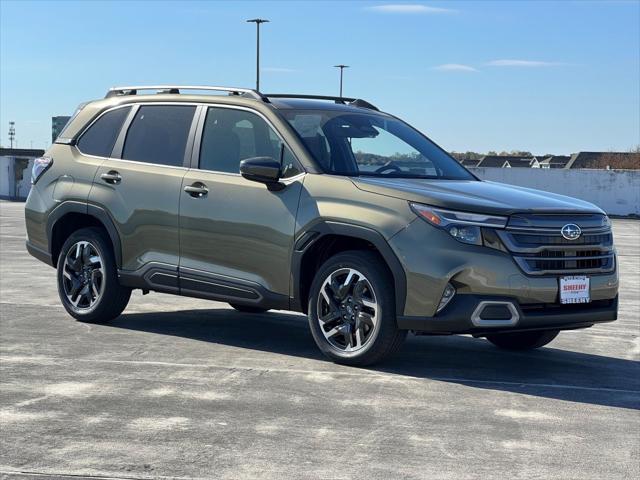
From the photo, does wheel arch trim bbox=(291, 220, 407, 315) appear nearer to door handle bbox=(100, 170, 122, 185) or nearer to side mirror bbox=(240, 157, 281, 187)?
side mirror bbox=(240, 157, 281, 187)

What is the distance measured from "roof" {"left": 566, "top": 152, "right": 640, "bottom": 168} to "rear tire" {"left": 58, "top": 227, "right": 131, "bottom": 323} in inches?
3139

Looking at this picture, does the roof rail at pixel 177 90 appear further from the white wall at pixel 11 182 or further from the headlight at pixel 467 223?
the white wall at pixel 11 182

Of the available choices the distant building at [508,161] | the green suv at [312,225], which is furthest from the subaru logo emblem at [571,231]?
the distant building at [508,161]

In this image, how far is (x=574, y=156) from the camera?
10294 centimetres

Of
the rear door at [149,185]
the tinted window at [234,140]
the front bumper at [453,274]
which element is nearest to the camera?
the front bumper at [453,274]

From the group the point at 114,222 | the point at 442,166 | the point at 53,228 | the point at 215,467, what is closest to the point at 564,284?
the point at 442,166

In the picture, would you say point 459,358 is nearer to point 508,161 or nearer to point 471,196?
point 471,196

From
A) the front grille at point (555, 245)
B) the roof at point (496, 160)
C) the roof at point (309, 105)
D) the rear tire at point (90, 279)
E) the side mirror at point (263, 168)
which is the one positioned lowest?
the roof at point (496, 160)

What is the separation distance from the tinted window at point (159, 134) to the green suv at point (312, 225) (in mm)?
15

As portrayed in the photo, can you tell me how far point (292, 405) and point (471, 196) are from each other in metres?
1.93

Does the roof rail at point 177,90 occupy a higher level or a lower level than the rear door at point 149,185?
higher

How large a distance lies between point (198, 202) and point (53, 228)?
1868 millimetres

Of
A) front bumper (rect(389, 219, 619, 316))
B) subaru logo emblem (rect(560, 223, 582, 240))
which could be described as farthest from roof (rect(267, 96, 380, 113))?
subaru logo emblem (rect(560, 223, 582, 240))

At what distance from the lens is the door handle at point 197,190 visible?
8.30 m
